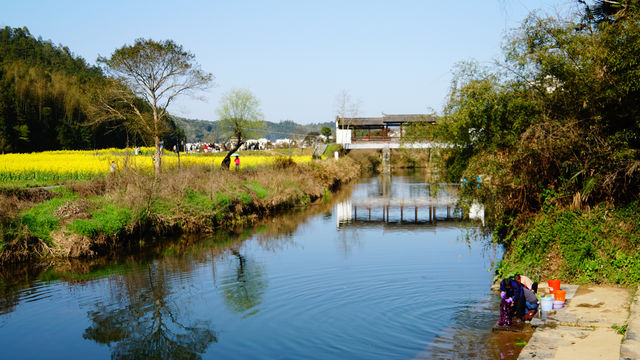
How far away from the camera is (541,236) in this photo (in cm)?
1184

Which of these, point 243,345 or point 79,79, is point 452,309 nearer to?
point 243,345

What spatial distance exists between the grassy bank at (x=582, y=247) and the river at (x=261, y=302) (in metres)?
1.23

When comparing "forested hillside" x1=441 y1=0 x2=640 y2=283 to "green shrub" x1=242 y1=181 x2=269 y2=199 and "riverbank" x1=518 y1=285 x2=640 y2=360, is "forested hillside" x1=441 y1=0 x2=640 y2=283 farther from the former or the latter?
"green shrub" x1=242 y1=181 x2=269 y2=199

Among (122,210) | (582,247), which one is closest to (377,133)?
(122,210)

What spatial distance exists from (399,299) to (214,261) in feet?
22.5

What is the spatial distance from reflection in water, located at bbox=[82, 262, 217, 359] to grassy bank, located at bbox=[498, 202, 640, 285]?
6657 mm

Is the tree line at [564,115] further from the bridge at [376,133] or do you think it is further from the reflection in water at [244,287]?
the bridge at [376,133]

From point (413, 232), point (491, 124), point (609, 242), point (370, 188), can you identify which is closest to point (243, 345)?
point (609, 242)

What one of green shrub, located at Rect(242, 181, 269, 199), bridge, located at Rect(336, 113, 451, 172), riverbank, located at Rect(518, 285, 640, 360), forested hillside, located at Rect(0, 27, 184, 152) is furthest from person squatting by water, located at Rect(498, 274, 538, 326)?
forested hillside, located at Rect(0, 27, 184, 152)

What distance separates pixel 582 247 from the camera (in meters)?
11.1

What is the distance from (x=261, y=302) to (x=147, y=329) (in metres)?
2.57

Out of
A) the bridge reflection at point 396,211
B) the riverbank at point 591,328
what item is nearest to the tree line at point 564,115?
the riverbank at point 591,328

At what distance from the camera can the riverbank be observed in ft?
23.5

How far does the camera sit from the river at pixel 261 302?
31.7 ft
